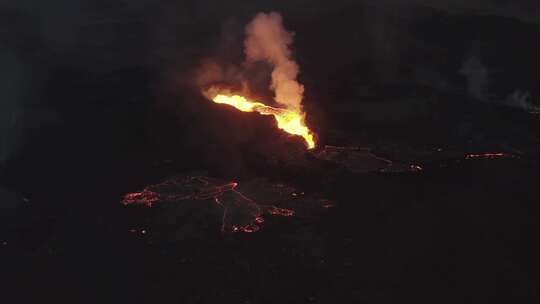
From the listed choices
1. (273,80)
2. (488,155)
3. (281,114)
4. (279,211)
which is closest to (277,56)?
(273,80)

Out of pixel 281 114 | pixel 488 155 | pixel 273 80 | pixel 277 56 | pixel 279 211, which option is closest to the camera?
pixel 279 211

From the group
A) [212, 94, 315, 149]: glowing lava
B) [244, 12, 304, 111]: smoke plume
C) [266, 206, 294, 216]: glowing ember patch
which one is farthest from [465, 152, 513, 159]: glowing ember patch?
[244, 12, 304, 111]: smoke plume

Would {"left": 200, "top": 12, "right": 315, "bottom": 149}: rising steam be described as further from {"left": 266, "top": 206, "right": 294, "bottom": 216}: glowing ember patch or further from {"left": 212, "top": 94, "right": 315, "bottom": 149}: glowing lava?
{"left": 266, "top": 206, "right": 294, "bottom": 216}: glowing ember patch

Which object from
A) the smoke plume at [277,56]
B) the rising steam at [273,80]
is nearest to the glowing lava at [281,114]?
the rising steam at [273,80]

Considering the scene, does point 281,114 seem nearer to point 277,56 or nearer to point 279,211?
point 277,56

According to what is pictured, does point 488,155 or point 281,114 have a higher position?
point 281,114

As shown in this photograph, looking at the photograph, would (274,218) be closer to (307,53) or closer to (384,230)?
(384,230)

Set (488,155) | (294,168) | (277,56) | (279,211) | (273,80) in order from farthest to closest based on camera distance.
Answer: (277,56), (273,80), (488,155), (294,168), (279,211)
